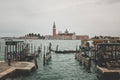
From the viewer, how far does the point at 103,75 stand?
37625mm

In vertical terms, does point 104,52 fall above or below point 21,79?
above

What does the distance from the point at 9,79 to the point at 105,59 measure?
16.8 metres

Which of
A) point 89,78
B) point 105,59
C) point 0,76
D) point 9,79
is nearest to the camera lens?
point 0,76

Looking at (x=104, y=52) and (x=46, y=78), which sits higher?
(x=104, y=52)

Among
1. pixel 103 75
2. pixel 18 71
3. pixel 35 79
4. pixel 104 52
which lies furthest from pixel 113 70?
pixel 18 71

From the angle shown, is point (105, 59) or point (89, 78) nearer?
point (89, 78)

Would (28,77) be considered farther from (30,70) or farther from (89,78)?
(89,78)

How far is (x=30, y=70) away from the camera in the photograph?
40.8 m

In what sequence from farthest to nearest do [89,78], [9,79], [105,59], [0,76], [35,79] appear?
[105,59], [89,78], [35,79], [9,79], [0,76]

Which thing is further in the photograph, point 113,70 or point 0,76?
point 113,70

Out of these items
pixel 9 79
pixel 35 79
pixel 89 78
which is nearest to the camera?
pixel 9 79

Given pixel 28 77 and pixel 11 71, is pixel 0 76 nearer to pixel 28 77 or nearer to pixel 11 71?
pixel 11 71

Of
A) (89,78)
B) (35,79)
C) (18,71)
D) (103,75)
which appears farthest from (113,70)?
(18,71)

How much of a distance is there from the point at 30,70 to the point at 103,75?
1107 centimetres
